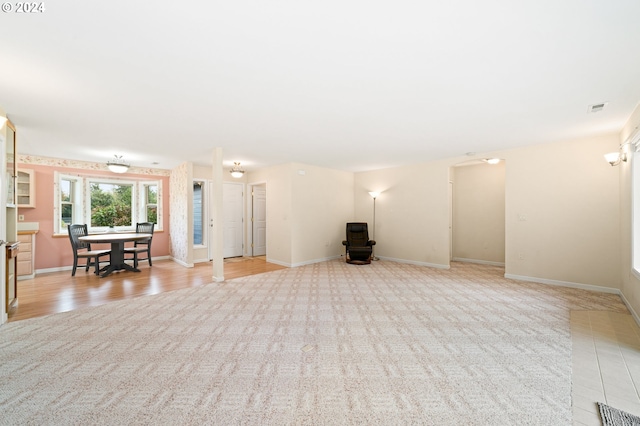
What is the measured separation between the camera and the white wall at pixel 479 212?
21.7 ft

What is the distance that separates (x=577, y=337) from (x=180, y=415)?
3.65 meters

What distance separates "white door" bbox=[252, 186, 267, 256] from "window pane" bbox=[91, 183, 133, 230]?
319 cm

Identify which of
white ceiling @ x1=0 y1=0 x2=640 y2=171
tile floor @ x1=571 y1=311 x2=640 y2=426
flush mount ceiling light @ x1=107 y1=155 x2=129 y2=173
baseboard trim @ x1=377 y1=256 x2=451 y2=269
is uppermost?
white ceiling @ x1=0 y1=0 x2=640 y2=171

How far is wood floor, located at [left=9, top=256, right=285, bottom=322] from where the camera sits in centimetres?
373

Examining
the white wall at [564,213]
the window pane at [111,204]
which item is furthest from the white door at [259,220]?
the white wall at [564,213]

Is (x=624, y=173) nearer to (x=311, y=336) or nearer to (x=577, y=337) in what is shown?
(x=577, y=337)

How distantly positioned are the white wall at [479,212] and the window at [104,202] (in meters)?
8.07

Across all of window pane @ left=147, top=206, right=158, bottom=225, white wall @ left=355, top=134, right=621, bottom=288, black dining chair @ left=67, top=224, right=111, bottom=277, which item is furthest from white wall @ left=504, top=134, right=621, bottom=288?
window pane @ left=147, top=206, right=158, bottom=225

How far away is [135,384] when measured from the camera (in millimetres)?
1990

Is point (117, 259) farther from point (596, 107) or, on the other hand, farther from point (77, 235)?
point (596, 107)

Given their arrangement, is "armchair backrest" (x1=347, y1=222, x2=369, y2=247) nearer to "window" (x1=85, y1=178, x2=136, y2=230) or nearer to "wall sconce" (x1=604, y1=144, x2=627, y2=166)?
"wall sconce" (x1=604, y1=144, x2=627, y2=166)

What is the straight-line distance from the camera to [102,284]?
15.8 ft

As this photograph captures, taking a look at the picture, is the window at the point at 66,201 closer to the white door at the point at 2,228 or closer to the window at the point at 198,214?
the window at the point at 198,214

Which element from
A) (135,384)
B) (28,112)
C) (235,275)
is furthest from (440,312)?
(28,112)
